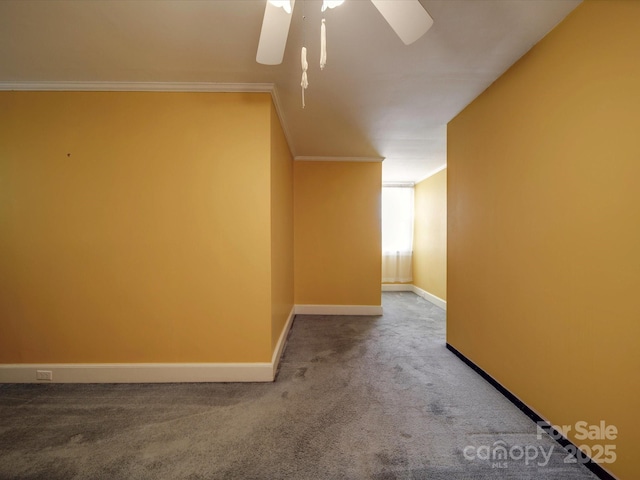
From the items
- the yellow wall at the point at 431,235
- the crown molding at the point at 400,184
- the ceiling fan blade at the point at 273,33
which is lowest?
the yellow wall at the point at 431,235

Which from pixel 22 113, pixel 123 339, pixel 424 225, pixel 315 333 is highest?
pixel 22 113

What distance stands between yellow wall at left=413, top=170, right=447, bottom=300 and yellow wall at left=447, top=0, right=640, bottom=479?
8.34 feet

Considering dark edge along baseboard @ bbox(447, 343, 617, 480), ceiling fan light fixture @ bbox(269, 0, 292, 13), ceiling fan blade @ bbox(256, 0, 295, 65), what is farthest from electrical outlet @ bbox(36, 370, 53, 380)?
dark edge along baseboard @ bbox(447, 343, 617, 480)

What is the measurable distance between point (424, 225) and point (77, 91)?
5387mm

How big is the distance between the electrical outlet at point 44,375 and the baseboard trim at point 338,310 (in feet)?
9.01

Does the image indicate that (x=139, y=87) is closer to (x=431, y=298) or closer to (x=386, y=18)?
(x=386, y=18)

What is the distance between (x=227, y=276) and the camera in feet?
7.31

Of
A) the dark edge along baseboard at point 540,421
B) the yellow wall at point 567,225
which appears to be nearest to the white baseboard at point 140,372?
the dark edge along baseboard at point 540,421

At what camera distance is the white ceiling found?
145 centimetres

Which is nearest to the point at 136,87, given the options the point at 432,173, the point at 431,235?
the point at 432,173

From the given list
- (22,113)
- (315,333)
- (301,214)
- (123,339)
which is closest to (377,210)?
(301,214)

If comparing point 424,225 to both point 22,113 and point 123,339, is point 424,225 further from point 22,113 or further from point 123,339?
point 22,113

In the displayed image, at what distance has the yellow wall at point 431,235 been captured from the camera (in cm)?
474

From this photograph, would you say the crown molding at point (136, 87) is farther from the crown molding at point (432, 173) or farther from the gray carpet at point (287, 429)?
the crown molding at point (432, 173)
